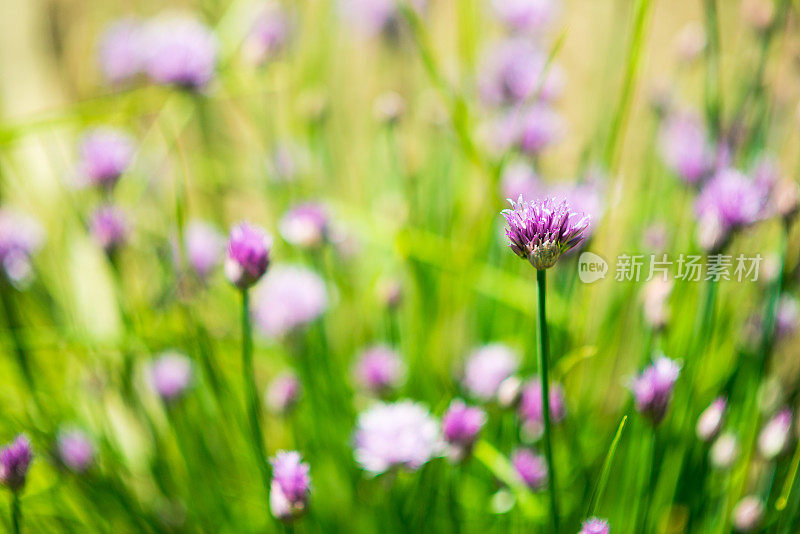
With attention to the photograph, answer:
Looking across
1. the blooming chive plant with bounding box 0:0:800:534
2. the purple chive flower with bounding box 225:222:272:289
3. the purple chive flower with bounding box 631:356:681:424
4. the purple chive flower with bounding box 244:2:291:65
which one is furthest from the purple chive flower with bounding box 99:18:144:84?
the purple chive flower with bounding box 631:356:681:424

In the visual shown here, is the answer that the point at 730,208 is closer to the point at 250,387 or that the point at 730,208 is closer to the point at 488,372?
the point at 488,372

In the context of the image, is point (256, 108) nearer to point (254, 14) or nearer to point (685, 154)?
point (254, 14)

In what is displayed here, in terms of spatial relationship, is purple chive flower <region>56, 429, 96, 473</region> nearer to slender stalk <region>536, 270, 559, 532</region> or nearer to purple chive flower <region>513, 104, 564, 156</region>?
slender stalk <region>536, 270, 559, 532</region>

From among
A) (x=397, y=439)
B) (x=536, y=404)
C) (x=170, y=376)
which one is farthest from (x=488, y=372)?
(x=170, y=376)

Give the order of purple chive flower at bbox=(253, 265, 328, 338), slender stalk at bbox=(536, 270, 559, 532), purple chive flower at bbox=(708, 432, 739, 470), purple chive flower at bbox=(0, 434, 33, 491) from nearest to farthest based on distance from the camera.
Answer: slender stalk at bbox=(536, 270, 559, 532) < purple chive flower at bbox=(0, 434, 33, 491) < purple chive flower at bbox=(708, 432, 739, 470) < purple chive flower at bbox=(253, 265, 328, 338)

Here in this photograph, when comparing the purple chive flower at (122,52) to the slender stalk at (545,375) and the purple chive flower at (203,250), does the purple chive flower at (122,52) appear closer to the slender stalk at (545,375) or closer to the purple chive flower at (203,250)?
the purple chive flower at (203,250)

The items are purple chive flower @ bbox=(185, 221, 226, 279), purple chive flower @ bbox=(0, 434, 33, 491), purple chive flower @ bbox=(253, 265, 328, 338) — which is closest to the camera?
purple chive flower @ bbox=(0, 434, 33, 491)

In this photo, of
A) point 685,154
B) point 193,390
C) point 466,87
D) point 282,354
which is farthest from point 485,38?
point 193,390
